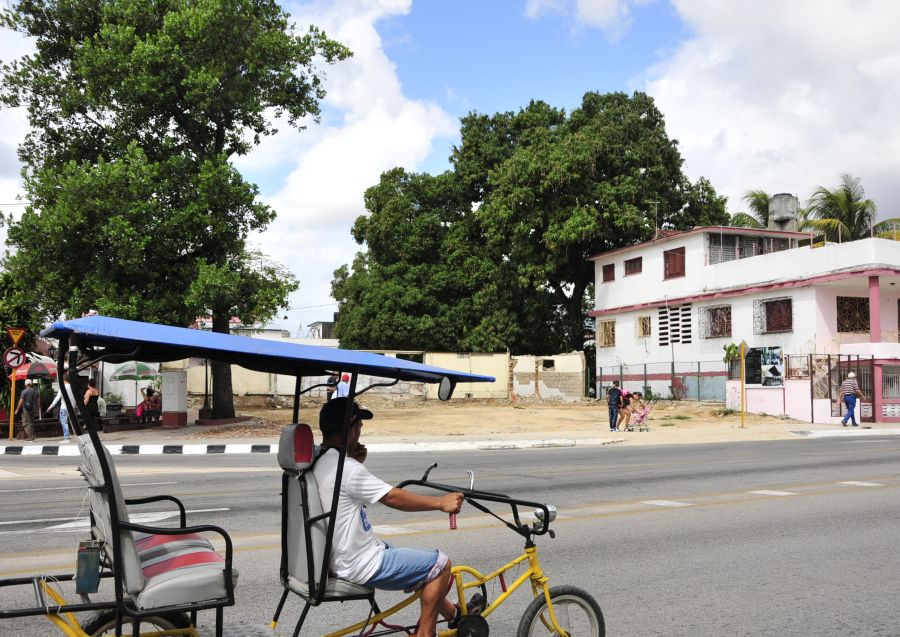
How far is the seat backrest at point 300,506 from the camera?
4.16 m

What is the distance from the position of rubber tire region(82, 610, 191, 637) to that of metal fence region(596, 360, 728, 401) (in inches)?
1334

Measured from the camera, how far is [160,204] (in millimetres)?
24328

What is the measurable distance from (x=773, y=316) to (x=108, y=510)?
1318 inches

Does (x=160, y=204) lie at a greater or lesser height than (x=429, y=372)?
greater

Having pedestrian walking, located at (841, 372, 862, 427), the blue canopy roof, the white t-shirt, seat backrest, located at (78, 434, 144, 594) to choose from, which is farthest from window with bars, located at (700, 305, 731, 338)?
seat backrest, located at (78, 434, 144, 594)

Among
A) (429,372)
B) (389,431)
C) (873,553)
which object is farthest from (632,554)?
(389,431)

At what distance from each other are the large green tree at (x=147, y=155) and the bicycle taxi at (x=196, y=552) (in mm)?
20139

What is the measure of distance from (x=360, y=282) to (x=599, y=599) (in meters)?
43.0

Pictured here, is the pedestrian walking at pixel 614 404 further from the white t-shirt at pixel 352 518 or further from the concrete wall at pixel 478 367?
the white t-shirt at pixel 352 518

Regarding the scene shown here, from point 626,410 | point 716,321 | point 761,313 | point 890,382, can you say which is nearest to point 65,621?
point 626,410

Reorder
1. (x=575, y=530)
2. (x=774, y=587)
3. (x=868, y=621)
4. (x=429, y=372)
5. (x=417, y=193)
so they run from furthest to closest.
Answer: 1. (x=417, y=193)
2. (x=575, y=530)
3. (x=774, y=587)
4. (x=868, y=621)
5. (x=429, y=372)

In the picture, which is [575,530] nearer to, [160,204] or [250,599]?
[250,599]

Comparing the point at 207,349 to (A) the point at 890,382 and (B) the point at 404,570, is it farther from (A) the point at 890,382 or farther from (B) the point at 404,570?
(A) the point at 890,382

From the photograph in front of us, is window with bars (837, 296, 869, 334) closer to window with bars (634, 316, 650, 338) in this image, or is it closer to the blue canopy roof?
window with bars (634, 316, 650, 338)
